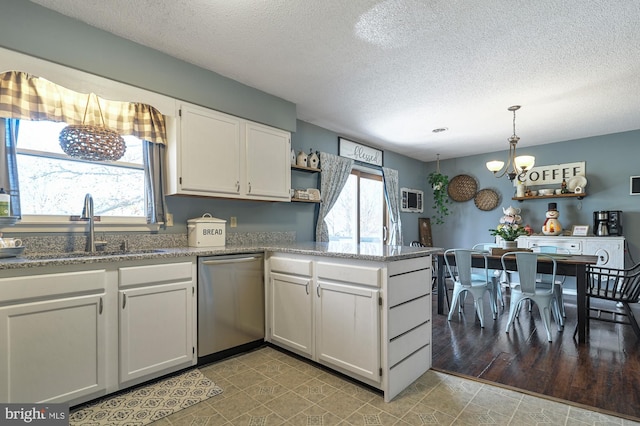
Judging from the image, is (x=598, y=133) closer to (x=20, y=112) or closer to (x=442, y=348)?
(x=442, y=348)

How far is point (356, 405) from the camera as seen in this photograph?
2.00 m

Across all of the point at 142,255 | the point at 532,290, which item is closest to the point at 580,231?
the point at 532,290

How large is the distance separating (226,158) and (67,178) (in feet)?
3.96

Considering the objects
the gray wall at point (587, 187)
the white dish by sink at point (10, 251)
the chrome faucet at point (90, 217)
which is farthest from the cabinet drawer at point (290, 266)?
the gray wall at point (587, 187)

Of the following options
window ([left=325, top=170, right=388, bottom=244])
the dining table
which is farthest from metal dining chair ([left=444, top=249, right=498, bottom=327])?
window ([left=325, top=170, right=388, bottom=244])

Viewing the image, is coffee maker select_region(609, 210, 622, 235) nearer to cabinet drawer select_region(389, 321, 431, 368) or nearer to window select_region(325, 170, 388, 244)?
window select_region(325, 170, 388, 244)

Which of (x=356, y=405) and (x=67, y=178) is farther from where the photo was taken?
(x=67, y=178)

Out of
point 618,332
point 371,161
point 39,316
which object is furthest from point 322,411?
point 371,161

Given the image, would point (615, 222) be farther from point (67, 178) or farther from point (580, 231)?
point (67, 178)

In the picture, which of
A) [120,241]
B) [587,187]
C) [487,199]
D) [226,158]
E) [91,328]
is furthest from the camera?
[487,199]

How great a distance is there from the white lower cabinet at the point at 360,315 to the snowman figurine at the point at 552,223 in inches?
152

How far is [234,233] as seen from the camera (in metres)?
3.32

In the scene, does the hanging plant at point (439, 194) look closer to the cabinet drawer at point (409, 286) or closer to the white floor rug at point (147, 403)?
the cabinet drawer at point (409, 286)

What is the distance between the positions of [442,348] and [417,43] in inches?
102
